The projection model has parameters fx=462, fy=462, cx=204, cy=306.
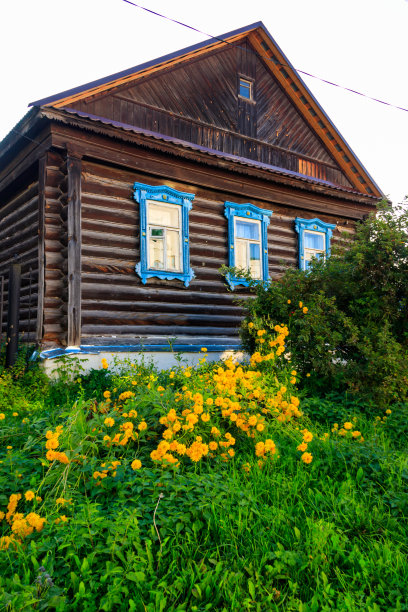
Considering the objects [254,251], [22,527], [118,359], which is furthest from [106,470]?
[254,251]

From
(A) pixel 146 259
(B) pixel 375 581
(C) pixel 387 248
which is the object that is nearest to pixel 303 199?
(A) pixel 146 259

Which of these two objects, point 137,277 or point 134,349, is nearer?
point 134,349

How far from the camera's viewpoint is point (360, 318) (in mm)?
5645

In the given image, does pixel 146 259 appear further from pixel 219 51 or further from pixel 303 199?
pixel 219 51

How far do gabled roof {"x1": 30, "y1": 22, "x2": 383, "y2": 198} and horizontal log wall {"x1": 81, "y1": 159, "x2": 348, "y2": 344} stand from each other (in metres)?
1.38

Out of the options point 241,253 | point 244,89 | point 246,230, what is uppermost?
point 244,89

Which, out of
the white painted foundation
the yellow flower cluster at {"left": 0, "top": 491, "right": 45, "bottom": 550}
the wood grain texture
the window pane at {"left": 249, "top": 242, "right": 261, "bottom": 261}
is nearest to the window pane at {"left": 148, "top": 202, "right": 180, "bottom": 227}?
the wood grain texture

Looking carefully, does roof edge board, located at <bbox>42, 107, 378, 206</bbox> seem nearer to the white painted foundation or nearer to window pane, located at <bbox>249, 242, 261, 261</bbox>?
window pane, located at <bbox>249, 242, 261, 261</bbox>

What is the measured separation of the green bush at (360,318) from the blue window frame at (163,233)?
300cm

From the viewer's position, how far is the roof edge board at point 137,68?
7.35 m

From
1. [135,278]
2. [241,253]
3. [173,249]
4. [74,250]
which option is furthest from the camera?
[241,253]

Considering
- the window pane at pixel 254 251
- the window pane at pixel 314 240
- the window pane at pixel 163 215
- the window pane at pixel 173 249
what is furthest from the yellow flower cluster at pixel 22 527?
the window pane at pixel 314 240

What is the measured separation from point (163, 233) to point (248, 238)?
2141 millimetres

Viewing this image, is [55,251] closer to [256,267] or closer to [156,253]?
[156,253]
